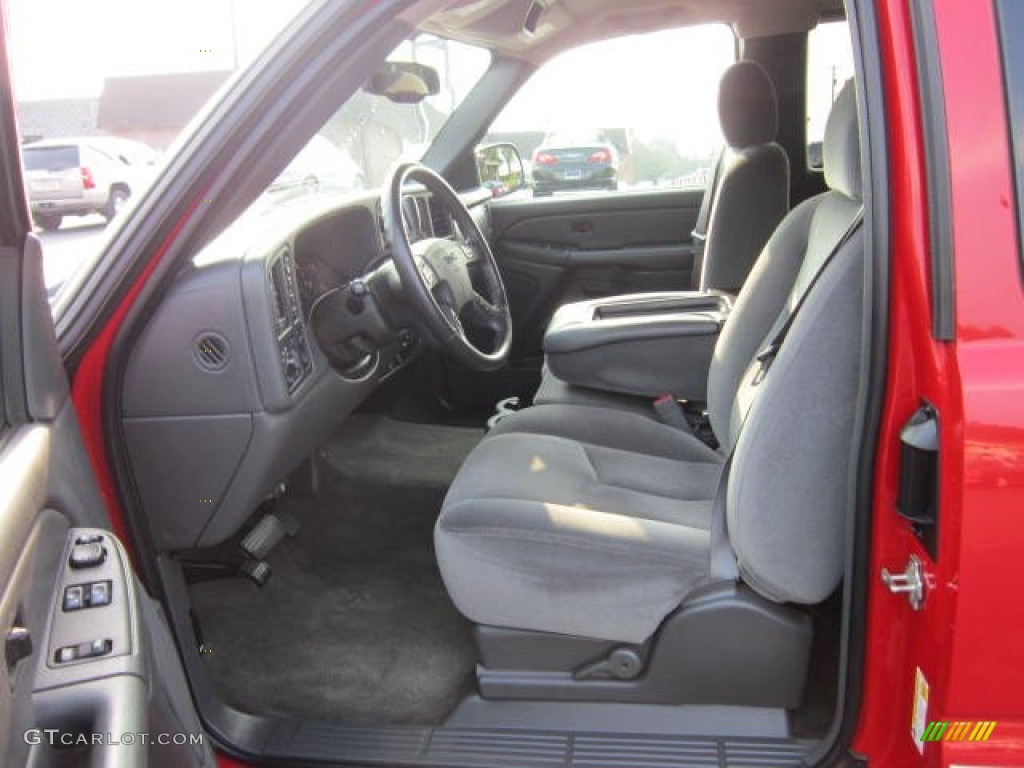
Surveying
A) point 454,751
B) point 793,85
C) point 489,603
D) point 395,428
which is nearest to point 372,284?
point 489,603

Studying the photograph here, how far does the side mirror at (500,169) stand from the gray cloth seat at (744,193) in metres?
Result: 0.98

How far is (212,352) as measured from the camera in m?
1.60

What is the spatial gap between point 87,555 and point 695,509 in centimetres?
108

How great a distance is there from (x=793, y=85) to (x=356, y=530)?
215cm

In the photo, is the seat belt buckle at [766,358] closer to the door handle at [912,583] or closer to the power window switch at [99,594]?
the door handle at [912,583]

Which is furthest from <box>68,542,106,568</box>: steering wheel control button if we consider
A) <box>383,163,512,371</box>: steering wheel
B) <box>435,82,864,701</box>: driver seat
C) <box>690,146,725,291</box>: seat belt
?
<box>690,146,725,291</box>: seat belt

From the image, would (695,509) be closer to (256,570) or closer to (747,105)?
(256,570)

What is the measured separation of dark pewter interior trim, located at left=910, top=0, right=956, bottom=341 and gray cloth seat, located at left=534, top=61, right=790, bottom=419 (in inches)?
68.8

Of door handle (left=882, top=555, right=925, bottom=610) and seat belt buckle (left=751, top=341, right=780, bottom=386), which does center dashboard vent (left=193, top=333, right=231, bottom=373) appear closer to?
seat belt buckle (left=751, top=341, right=780, bottom=386)

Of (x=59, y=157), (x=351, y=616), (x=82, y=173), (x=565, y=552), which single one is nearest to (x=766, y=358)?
(x=565, y=552)

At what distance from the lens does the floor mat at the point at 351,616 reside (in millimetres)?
1826

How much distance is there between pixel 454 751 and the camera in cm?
154

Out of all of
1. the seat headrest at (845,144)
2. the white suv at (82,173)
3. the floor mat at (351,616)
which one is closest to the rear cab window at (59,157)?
the white suv at (82,173)

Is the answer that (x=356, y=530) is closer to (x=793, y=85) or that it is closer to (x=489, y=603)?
(x=489, y=603)
